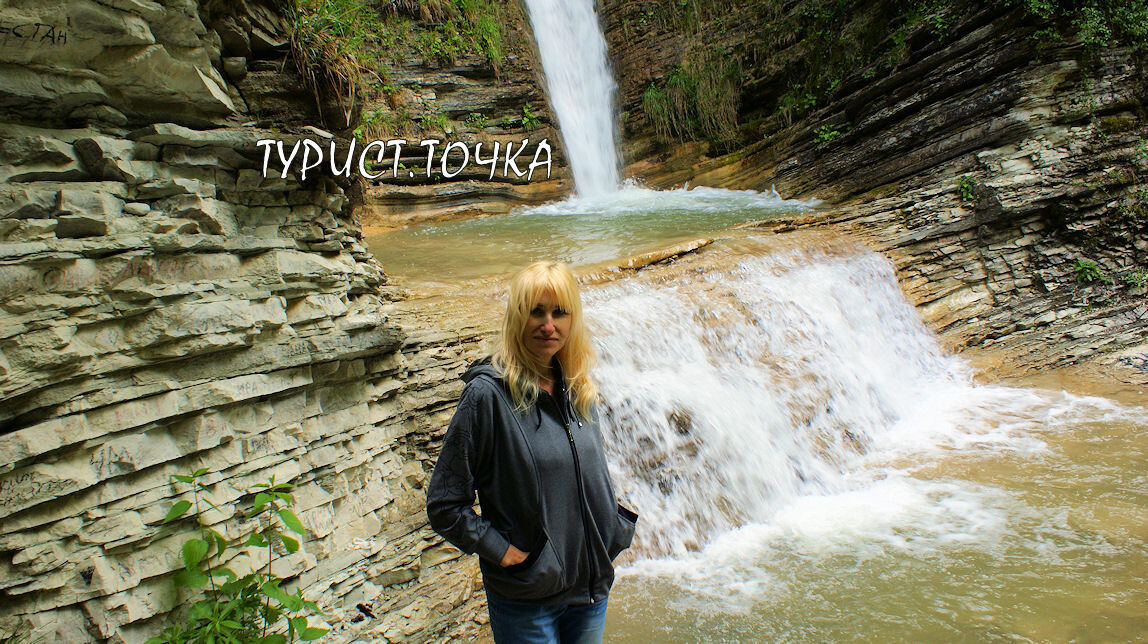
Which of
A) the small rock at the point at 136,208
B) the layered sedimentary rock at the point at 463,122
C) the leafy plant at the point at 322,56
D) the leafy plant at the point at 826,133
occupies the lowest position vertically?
the small rock at the point at 136,208

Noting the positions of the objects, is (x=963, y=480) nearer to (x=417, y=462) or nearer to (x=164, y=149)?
(x=417, y=462)

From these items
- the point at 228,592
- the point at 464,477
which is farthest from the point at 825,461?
the point at 228,592

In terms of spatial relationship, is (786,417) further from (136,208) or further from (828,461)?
(136,208)

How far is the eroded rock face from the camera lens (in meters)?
2.30

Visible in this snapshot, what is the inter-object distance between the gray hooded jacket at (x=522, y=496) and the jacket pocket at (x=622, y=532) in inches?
2.4

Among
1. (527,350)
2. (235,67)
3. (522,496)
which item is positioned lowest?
(522,496)

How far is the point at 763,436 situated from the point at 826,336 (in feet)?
6.30

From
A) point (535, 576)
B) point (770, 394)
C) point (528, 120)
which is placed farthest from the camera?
point (528, 120)

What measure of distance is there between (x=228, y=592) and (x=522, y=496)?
1.74 m

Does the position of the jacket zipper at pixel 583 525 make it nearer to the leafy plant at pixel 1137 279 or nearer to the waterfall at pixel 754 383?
the waterfall at pixel 754 383

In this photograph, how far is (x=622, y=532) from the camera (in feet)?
6.13

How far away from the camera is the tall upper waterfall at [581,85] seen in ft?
44.4

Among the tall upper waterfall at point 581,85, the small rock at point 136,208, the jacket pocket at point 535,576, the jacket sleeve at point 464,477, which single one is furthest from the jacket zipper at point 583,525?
the tall upper waterfall at point 581,85

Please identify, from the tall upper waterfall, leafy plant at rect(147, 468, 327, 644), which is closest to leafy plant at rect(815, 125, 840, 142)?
the tall upper waterfall
